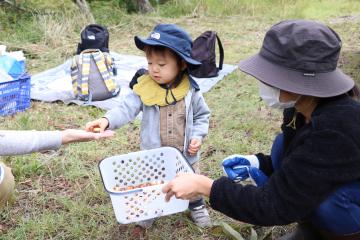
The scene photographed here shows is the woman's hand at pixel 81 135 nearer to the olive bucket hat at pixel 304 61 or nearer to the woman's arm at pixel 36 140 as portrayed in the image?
the woman's arm at pixel 36 140

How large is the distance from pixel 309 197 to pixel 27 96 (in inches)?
126

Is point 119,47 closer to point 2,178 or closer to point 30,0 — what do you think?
point 30,0

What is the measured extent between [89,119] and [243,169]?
216cm

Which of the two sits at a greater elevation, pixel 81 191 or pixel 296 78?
pixel 296 78

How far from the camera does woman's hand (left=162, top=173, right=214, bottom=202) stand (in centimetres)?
165

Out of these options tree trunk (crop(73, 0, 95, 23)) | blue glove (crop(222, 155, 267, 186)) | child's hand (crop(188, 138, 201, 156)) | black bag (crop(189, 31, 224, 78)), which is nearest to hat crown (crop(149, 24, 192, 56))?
child's hand (crop(188, 138, 201, 156))

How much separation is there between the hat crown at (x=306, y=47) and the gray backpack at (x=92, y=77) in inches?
121

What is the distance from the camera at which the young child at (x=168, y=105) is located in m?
2.20

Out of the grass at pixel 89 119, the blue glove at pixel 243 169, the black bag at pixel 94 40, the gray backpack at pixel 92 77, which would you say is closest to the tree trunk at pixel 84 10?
the grass at pixel 89 119

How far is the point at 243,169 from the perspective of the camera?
2088 mm

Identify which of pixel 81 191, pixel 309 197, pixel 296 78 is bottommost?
pixel 81 191

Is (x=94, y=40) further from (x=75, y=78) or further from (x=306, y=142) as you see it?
(x=306, y=142)

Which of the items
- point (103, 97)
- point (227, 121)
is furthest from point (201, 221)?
point (103, 97)

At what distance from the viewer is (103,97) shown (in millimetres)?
4430
